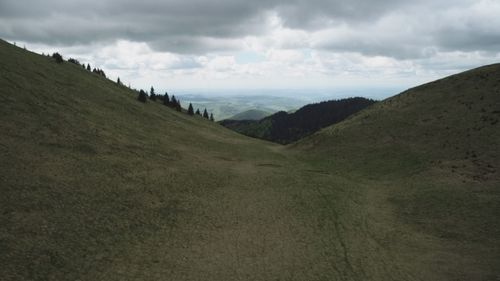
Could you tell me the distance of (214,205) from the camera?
1366 inches

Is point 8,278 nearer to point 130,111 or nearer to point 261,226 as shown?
point 261,226

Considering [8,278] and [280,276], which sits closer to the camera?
[8,278]

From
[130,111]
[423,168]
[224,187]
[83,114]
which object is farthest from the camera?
[130,111]

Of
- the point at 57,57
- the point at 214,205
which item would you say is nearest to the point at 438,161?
the point at 214,205

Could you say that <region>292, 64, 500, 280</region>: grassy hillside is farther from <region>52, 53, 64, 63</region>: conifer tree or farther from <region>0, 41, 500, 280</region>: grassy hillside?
<region>52, 53, 64, 63</region>: conifer tree

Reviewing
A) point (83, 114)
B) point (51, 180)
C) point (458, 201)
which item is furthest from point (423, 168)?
point (83, 114)

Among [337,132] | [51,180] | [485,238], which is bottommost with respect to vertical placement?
[485,238]

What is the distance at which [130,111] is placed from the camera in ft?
223

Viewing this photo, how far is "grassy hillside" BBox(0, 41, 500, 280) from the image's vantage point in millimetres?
22078

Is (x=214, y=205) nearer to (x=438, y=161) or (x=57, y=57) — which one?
(x=438, y=161)

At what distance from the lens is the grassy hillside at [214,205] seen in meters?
22.1

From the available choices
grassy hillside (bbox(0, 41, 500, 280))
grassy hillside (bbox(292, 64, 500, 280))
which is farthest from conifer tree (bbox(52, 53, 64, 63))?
grassy hillside (bbox(292, 64, 500, 280))

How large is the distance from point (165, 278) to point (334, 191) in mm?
27006

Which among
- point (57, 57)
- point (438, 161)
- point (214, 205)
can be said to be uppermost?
point (57, 57)
